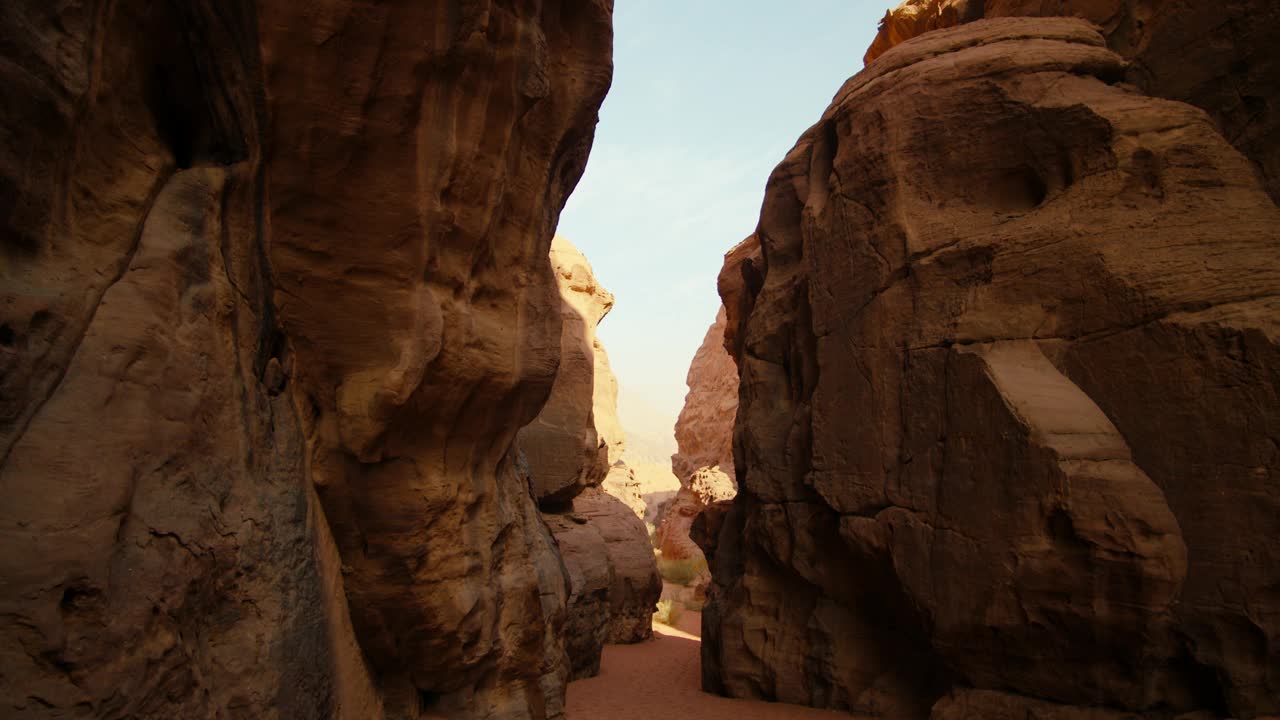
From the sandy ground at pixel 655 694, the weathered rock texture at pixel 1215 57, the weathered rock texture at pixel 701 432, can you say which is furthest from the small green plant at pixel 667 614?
the weathered rock texture at pixel 1215 57

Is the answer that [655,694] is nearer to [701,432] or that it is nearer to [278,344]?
[278,344]

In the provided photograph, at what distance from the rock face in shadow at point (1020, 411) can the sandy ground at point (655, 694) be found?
452 millimetres

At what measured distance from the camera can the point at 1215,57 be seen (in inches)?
320

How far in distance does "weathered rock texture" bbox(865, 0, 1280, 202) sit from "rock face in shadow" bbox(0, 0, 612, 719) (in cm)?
684

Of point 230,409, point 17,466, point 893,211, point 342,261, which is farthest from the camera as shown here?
point 893,211

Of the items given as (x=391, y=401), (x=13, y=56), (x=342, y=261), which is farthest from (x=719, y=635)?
(x=13, y=56)

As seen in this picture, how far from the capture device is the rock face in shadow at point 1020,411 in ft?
21.0

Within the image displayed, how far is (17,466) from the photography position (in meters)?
2.76

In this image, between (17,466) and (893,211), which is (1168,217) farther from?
(17,466)

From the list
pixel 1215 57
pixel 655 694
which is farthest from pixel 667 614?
pixel 1215 57

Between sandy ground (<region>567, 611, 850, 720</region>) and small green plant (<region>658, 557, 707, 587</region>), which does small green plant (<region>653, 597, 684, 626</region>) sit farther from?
sandy ground (<region>567, 611, 850, 720</region>)

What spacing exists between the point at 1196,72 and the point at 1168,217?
247 centimetres

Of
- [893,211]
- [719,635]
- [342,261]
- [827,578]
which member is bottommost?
[719,635]

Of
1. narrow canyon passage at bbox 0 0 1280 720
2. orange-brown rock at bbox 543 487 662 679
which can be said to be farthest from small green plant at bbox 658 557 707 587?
narrow canyon passage at bbox 0 0 1280 720
